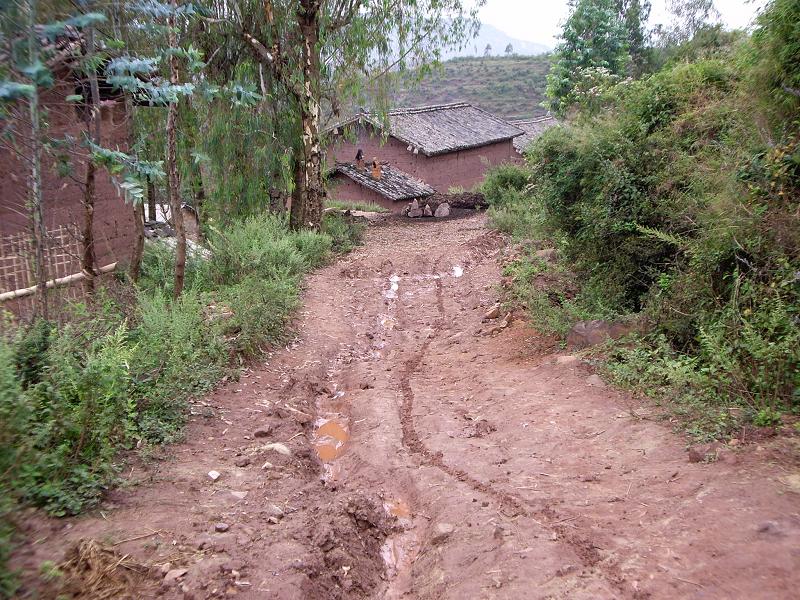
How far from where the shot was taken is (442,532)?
4258 mm

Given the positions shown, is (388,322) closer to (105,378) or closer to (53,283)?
(53,283)

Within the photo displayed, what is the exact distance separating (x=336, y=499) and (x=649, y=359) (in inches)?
131

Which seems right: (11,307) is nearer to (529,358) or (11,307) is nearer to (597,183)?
(529,358)

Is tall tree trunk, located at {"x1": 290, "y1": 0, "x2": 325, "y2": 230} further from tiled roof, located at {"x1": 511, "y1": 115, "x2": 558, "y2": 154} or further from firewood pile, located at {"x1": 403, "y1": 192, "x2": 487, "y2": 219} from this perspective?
tiled roof, located at {"x1": 511, "y1": 115, "x2": 558, "y2": 154}

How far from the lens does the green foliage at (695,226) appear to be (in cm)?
494

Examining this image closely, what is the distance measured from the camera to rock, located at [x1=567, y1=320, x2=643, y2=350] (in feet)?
22.1

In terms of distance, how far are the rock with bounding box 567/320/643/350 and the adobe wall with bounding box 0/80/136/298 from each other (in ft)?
18.6

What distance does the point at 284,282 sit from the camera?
9609 mm

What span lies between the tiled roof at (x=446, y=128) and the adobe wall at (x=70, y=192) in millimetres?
18633

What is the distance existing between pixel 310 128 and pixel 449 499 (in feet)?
38.4

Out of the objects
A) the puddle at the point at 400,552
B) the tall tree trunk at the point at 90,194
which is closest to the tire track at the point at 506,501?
the puddle at the point at 400,552

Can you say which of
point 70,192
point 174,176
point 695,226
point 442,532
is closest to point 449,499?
point 442,532

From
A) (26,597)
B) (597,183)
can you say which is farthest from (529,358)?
(26,597)

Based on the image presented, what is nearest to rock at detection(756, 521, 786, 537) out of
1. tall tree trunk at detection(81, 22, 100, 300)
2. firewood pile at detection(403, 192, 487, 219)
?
tall tree trunk at detection(81, 22, 100, 300)
